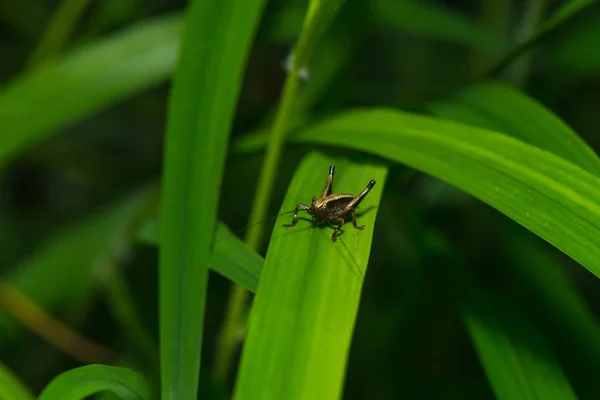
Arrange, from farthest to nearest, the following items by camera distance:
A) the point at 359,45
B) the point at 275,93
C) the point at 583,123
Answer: the point at 275,93 < the point at 583,123 < the point at 359,45

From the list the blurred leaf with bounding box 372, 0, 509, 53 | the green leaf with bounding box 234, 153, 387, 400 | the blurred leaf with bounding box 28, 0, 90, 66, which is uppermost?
the blurred leaf with bounding box 372, 0, 509, 53

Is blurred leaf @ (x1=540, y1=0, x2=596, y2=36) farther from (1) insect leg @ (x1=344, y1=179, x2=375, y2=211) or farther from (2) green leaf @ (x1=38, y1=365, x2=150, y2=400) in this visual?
(2) green leaf @ (x1=38, y1=365, x2=150, y2=400)

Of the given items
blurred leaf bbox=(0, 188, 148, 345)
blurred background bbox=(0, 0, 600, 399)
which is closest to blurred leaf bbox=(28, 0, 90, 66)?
blurred background bbox=(0, 0, 600, 399)

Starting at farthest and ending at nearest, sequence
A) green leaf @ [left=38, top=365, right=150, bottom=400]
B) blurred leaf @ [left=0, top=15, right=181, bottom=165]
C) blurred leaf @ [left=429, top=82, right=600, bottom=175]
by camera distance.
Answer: blurred leaf @ [left=0, top=15, right=181, bottom=165], blurred leaf @ [left=429, top=82, right=600, bottom=175], green leaf @ [left=38, top=365, right=150, bottom=400]

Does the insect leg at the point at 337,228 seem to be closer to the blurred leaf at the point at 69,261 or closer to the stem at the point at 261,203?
the stem at the point at 261,203

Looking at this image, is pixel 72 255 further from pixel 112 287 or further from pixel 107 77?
pixel 107 77

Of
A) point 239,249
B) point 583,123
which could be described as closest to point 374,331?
point 583,123
